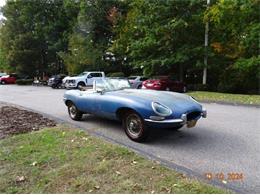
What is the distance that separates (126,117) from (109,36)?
29814mm

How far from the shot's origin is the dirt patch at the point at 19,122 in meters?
7.30

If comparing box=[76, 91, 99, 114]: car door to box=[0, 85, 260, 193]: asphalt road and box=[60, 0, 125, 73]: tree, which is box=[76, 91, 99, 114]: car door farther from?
box=[60, 0, 125, 73]: tree

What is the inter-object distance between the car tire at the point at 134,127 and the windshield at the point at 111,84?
4.04 feet

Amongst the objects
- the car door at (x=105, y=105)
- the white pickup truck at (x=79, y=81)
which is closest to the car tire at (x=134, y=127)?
the car door at (x=105, y=105)

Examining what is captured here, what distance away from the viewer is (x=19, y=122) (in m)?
8.20

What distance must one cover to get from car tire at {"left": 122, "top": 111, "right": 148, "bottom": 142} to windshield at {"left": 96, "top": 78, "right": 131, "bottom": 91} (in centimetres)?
→ 123

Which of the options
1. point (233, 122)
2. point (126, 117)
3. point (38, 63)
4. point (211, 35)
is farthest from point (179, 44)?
point (38, 63)

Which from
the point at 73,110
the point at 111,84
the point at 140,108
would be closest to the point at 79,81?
the point at 73,110

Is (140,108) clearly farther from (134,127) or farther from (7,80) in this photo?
(7,80)

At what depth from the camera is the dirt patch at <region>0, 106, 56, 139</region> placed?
7295mm

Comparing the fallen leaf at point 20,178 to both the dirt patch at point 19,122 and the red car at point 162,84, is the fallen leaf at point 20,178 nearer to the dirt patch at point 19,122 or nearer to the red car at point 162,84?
the dirt patch at point 19,122

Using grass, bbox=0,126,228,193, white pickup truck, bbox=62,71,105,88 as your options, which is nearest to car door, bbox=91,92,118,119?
grass, bbox=0,126,228,193

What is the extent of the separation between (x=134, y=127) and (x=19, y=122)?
375 centimetres

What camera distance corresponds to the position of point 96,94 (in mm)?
7309
